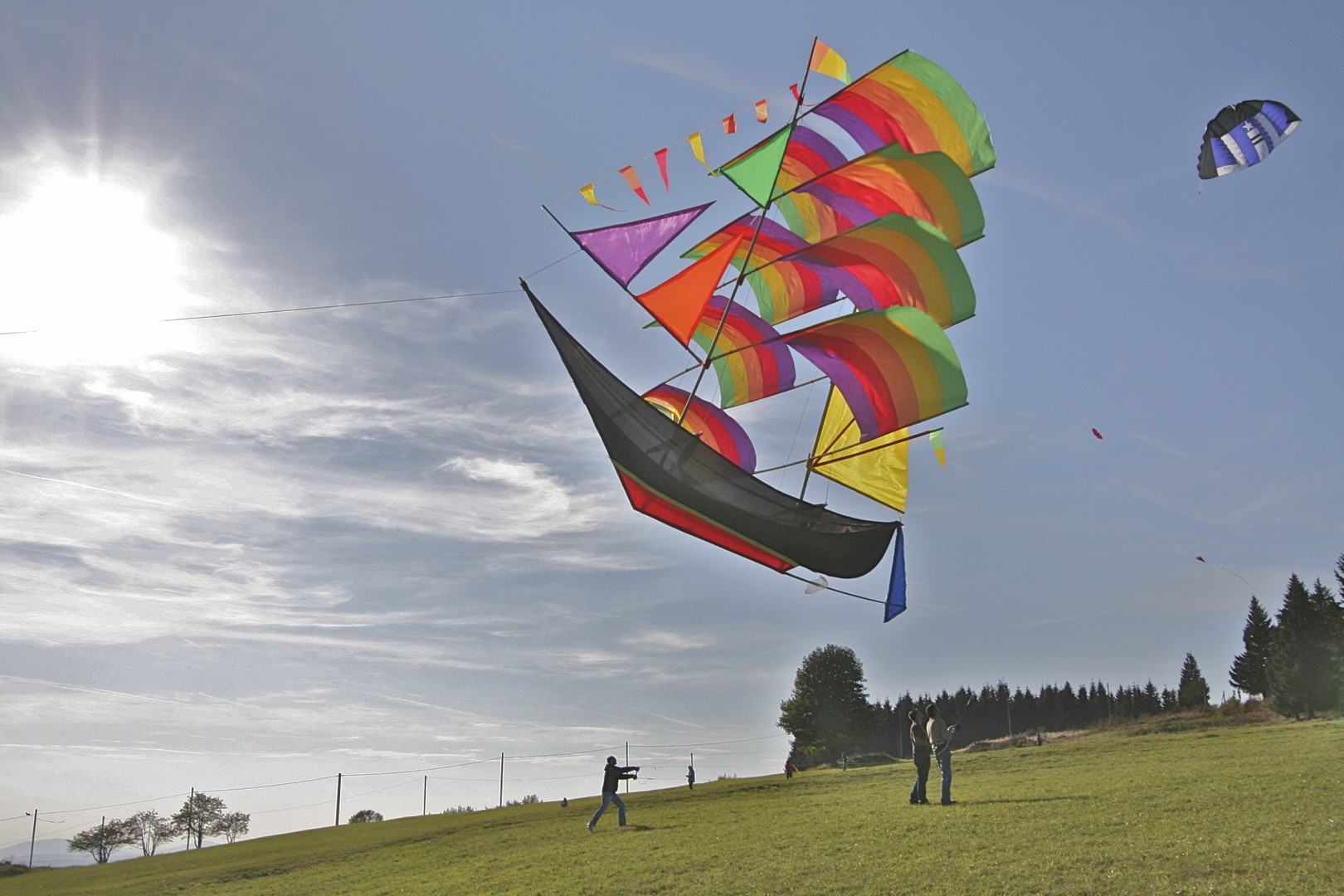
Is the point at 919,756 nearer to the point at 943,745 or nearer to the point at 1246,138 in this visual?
the point at 943,745

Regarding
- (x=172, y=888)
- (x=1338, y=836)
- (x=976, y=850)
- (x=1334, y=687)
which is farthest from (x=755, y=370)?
(x=1334, y=687)

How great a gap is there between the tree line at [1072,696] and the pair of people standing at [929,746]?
438 millimetres

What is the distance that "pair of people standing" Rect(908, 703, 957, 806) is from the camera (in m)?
20.2

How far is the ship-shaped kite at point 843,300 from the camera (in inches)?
671

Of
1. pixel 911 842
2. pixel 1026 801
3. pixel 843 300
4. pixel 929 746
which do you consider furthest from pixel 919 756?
pixel 843 300

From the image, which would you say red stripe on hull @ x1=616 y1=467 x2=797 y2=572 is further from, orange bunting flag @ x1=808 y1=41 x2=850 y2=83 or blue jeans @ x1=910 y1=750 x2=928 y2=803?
orange bunting flag @ x1=808 y1=41 x2=850 y2=83

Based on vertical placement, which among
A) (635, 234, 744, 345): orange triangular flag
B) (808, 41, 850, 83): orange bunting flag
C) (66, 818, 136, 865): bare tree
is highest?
(808, 41, 850, 83): orange bunting flag

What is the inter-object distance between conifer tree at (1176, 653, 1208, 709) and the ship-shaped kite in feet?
378

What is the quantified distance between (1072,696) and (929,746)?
438ft

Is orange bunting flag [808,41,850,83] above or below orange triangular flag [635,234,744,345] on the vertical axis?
above

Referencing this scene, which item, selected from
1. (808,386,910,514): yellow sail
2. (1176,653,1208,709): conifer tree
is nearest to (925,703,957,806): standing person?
(808,386,910,514): yellow sail

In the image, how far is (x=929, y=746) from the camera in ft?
69.8

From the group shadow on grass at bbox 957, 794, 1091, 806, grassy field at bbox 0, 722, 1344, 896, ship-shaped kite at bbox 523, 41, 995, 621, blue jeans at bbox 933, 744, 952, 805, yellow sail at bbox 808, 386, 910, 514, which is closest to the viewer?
grassy field at bbox 0, 722, 1344, 896

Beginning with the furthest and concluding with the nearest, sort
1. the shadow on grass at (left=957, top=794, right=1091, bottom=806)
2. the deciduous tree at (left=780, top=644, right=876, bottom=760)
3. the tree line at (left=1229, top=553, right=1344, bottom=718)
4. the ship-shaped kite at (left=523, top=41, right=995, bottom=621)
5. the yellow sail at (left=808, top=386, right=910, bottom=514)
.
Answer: the deciduous tree at (left=780, top=644, right=876, bottom=760) → the tree line at (left=1229, top=553, right=1344, bottom=718) → the yellow sail at (left=808, top=386, right=910, bottom=514) → the shadow on grass at (left=957, top=794, right=1091, bottom=806) → the ship-shaped kite at (left=523, top=41, right=995, bottom=621)
